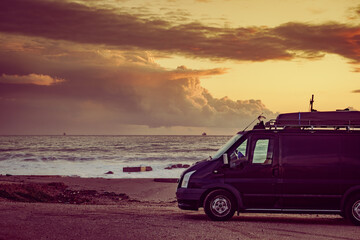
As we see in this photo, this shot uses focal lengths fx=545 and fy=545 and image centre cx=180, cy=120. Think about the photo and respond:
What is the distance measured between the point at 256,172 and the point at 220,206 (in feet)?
3.75

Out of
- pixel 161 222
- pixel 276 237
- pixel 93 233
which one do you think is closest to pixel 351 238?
pixel 276 237

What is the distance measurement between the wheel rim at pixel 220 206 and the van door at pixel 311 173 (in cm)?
129

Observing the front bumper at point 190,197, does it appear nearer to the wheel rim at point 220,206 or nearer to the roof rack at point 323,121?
the wheel rim at point 220,206

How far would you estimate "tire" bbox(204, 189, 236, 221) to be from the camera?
493 inches

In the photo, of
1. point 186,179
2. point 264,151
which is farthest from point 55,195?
point 264,151

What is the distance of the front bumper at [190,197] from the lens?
12.7 metres

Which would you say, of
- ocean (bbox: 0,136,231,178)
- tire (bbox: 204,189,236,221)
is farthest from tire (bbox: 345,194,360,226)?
ocean (bbox: 0,136,231,178)

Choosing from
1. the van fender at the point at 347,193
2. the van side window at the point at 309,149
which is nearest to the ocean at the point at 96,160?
the van side window at the point at 309,149

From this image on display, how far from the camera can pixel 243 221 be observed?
1256 centimetres

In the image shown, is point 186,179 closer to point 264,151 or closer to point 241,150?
point 241,150

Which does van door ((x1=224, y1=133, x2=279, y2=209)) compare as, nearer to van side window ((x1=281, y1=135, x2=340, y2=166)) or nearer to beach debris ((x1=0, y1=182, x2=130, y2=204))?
van side window ((x1=281, y1=135, x2=340, y2=166))

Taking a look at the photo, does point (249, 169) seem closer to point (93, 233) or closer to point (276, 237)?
point (276, 237)

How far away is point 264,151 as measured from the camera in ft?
41.6

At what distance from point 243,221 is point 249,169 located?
1205mm
